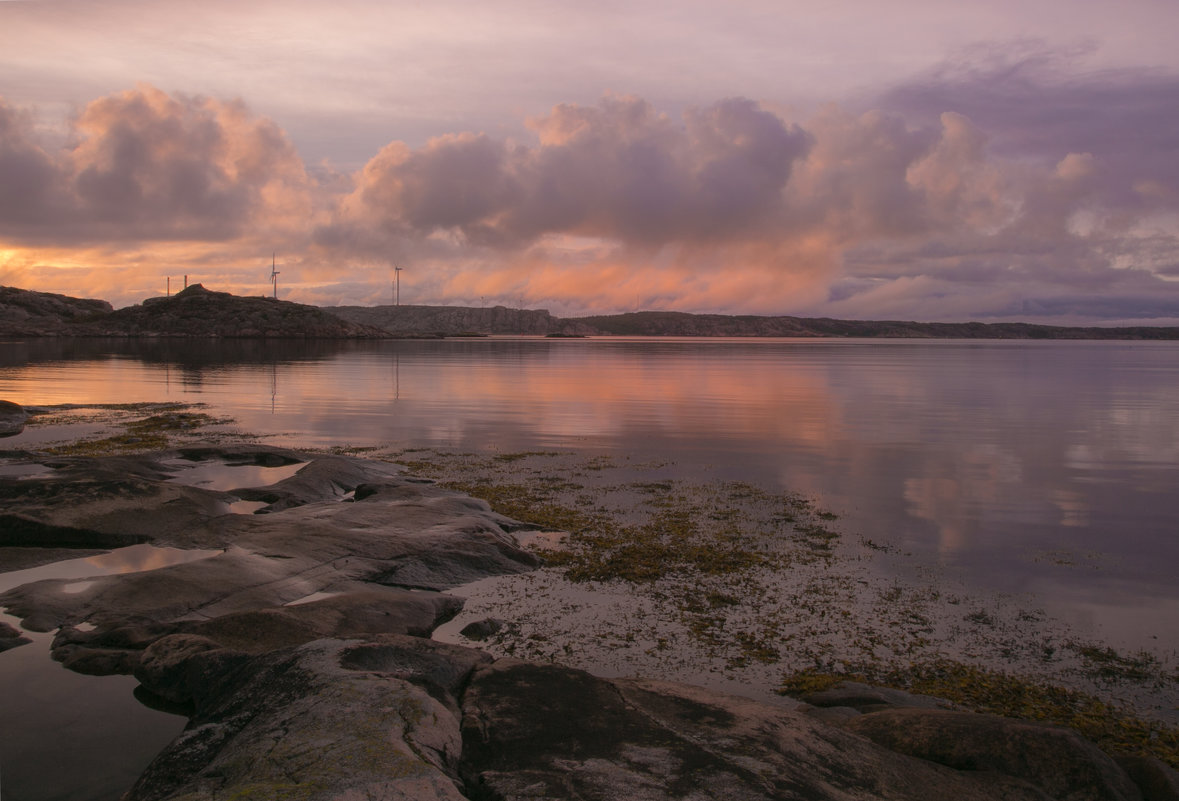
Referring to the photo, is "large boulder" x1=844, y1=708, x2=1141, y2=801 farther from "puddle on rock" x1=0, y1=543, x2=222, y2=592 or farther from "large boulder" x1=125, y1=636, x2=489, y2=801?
"puddle on rock" x1=0, y1=543, x2=222, y2=592

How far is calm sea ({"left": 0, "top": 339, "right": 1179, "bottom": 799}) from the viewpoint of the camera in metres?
13.7

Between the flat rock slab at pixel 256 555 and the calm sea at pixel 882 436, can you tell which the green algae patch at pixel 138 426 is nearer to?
the calm sea at pixel 882 436

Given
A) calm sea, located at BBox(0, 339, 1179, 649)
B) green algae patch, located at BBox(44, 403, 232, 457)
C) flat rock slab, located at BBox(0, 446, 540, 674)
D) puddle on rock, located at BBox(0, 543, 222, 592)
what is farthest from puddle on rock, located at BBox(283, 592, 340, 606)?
green algae patch, located at BBox(44, 403, 232, 457)

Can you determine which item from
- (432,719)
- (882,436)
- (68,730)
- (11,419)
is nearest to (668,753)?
(432,719)

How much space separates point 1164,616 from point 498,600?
1070cm

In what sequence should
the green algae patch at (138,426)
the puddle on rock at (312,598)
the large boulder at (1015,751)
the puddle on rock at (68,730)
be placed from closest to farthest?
1. the large boulder at (1015,751)
2. the puddle on rock at (68,730)
3. the puddle on rock at (312,598)
4. the green algae patch at (138,426)

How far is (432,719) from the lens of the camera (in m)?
6.71

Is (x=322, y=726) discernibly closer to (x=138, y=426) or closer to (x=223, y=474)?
(x=223, y=474)

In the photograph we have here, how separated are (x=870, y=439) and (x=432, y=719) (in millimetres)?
26845

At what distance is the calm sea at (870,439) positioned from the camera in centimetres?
1373

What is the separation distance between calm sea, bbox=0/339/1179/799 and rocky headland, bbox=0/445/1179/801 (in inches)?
49.1

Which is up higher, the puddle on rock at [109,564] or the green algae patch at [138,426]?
the green algae patch at [138,426]

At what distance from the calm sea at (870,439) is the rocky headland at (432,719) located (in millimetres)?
1248

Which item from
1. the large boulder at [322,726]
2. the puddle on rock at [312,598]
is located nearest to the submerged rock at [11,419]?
the puddle on rock at [312,598]
